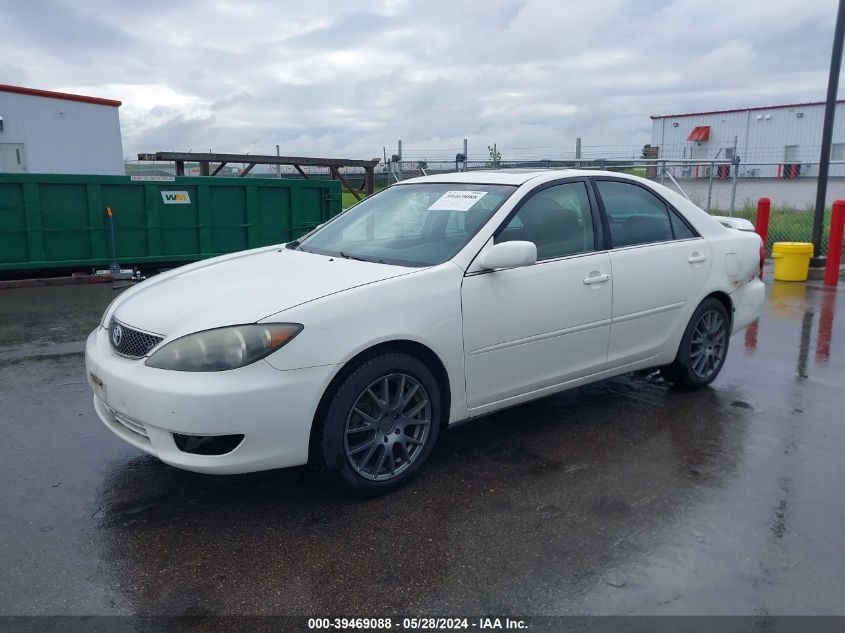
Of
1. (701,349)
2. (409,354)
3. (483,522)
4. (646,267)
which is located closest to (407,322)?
(409,354)

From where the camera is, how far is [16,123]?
17734 millimetres

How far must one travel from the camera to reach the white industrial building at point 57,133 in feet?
58.0

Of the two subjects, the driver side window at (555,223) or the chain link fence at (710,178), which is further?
the chain link fence at (710,178)

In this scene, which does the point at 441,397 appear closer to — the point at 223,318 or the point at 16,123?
the point at 223,318

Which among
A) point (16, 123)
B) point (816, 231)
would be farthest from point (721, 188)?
point (16, 123)

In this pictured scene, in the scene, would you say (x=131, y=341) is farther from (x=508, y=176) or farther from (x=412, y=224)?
(x=508, y=176)

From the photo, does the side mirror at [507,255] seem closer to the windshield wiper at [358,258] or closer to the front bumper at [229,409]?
the windshield wiper at [358,258]

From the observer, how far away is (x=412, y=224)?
14.8 ft

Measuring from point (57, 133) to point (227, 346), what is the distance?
17823 millimetres

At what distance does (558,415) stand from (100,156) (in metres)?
17.6

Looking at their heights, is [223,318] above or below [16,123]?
below

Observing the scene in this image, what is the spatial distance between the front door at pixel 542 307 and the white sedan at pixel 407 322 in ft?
0.04

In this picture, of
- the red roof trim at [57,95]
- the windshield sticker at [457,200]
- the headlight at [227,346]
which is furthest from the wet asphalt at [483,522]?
the red roof trim at [57,95]

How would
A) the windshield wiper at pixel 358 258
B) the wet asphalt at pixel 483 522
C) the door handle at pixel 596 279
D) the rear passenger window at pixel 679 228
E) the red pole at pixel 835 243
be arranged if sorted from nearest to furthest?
the wet asphalt at pixel 483 522 → the windshield wiper at pixel 358 258 → the door handle at pixel 596 279 → the rear passenger window at pixel 679 228 → the red pole at pixel 835 243
